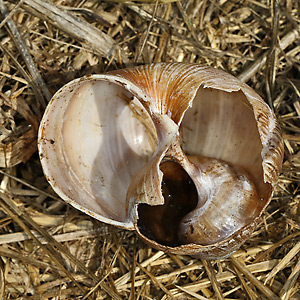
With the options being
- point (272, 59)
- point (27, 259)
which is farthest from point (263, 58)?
point (27, 259)

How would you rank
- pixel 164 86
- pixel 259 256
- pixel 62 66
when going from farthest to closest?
pixel 62 66, pixel 259 256, pixel 164 86

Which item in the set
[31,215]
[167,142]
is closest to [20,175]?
[31,215]

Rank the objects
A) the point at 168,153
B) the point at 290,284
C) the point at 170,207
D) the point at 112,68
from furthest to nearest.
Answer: the point at 112,68 < the point at 170,207 < the point at 290,284 < the point at 168,153

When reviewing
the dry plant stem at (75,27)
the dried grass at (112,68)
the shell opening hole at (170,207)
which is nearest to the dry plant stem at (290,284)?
the dried grass at (112,68)

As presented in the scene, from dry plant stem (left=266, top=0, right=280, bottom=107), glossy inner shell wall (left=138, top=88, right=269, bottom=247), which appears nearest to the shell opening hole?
glossy inner shell wall (left=138, top=88, right=269, bottom=247)

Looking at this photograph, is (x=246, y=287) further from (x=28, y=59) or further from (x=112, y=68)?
(x=28, y=59)

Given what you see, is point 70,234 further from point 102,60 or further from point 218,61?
point 218,61

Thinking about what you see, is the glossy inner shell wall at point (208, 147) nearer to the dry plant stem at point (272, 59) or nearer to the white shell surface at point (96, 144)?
the white shell surface at point (96, 144)
